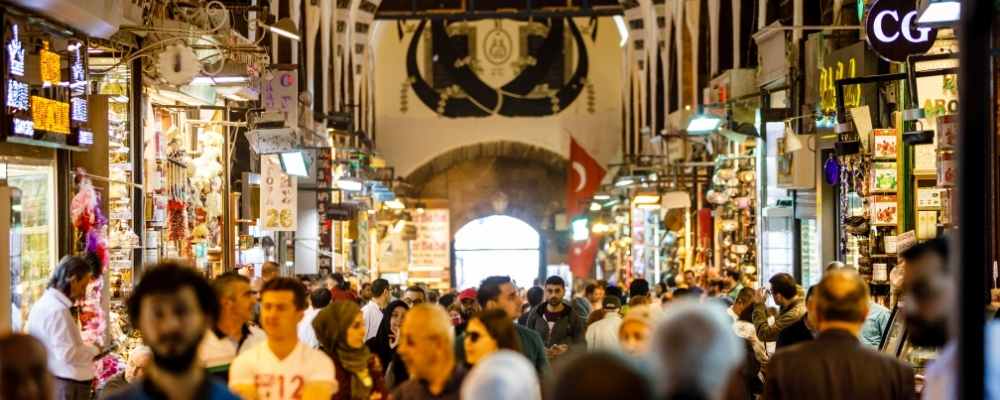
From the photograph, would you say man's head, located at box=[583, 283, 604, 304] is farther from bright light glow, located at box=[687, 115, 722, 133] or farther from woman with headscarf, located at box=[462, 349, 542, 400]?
woman with headscarf, located at box=[462, 349, 542, 400]

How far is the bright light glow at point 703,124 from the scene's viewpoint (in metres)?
22.4

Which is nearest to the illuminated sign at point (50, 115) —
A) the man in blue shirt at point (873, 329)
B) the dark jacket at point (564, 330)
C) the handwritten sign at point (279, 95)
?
the dark jacket at point (564, 330)

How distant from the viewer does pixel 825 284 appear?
5.73 metres

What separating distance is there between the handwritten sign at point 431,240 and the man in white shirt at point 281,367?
38.5m

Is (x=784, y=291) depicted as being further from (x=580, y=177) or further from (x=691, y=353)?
(x=580, y=177)

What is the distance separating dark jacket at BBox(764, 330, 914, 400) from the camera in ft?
17.8

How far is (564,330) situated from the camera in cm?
1229

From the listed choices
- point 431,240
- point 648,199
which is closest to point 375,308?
point 648,199

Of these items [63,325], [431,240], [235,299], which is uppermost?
[235,299]

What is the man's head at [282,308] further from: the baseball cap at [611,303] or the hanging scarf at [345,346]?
the baseball cap at [611,303]

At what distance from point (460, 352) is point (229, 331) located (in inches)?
42.4

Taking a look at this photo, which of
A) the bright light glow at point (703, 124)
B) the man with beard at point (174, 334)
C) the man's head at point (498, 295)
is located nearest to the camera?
the man with beard at point (174, 334)

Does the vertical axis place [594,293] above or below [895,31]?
below

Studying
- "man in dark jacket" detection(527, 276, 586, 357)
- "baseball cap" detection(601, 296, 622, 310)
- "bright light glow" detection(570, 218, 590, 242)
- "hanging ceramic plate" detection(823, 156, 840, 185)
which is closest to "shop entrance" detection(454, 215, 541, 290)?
"bright light glow" detection(570, 218, 590, 242)
